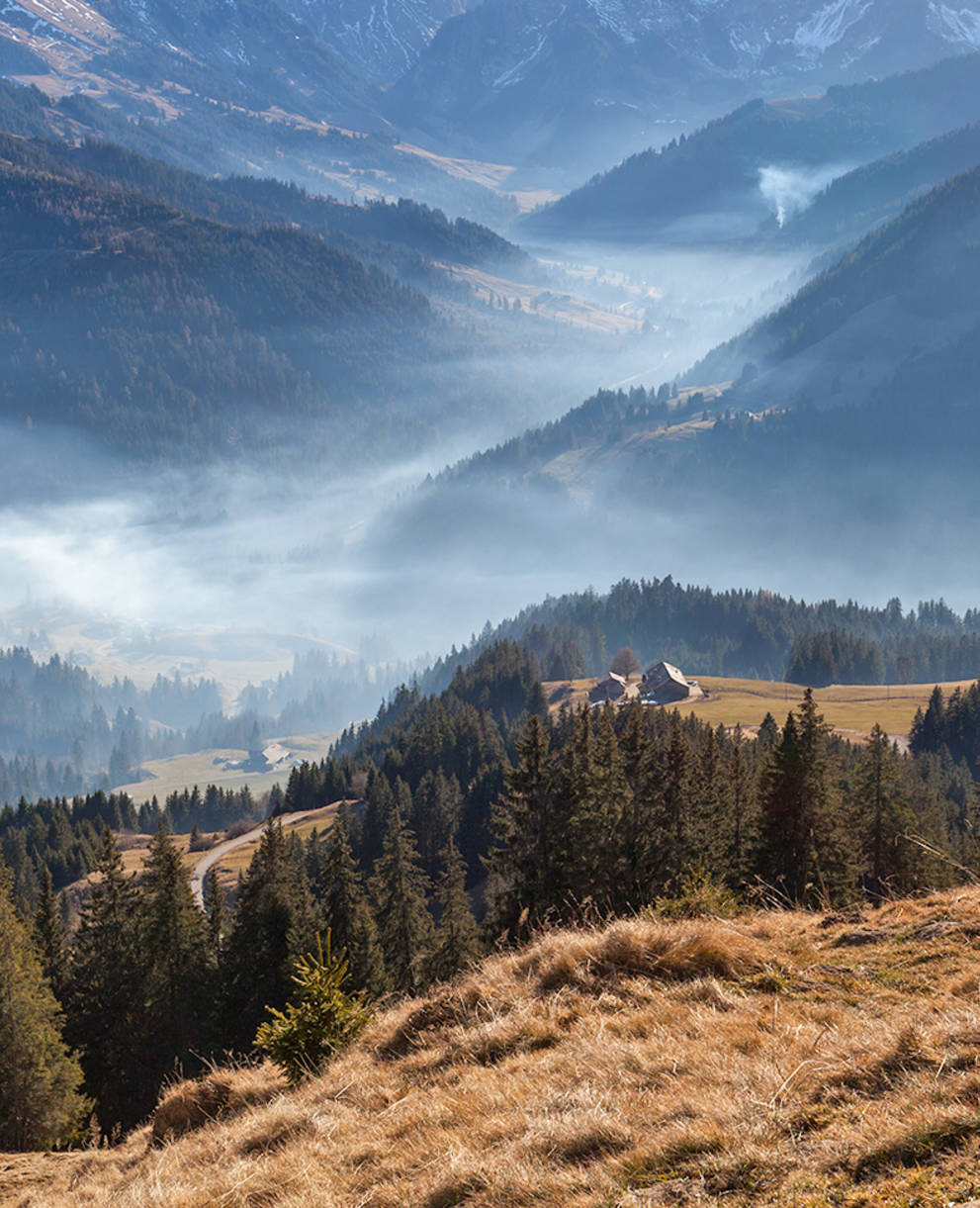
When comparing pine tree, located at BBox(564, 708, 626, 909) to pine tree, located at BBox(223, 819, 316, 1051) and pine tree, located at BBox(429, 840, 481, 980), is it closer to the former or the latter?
pine tree, located at BBox(429, 840, 481, 980)

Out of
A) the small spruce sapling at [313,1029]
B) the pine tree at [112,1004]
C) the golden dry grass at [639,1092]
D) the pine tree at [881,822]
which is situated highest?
the golden dry grass at [639,1092]

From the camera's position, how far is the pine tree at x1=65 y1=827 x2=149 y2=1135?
147ft

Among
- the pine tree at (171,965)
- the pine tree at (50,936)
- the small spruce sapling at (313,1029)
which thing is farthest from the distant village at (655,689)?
the small spruce sapling at (313,1029)

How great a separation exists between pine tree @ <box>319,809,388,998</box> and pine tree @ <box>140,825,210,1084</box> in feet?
23.6

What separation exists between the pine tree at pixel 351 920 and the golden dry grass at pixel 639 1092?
111 feet

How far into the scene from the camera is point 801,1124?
7.14m

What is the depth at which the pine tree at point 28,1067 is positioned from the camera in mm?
34094

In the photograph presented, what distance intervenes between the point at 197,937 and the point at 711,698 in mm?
153077

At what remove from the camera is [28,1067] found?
34469 mm

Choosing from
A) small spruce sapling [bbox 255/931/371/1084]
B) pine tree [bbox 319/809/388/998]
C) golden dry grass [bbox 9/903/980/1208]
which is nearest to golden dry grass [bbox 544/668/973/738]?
pine tree [bbox 319/809/388/998]

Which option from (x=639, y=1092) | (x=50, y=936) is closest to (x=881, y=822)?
(x=639, y=1092)

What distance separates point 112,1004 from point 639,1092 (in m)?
47.0

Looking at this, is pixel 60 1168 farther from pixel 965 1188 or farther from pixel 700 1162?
pixel 965 1188

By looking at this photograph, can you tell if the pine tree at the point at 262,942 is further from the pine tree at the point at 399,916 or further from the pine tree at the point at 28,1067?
the pine tree at the point at 28,1067
